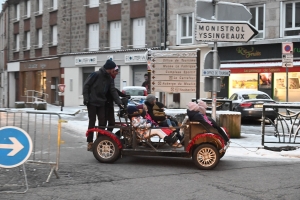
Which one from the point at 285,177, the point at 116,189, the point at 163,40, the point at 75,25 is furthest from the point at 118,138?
the point at 75,25

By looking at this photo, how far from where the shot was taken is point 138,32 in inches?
1196

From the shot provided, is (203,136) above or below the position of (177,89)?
below

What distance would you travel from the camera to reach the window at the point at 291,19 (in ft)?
78.7

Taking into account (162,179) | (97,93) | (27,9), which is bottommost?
(162,179)

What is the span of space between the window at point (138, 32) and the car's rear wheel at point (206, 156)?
21714 millimetres

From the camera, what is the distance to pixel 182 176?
781cm

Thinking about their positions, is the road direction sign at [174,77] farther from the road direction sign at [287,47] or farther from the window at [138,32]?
the window at [138,32]

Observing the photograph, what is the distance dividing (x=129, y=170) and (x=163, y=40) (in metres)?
21.0

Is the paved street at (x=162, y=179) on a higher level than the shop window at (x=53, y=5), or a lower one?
lower

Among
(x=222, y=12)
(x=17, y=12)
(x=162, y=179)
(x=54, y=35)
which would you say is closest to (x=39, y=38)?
(x=54, y=35)

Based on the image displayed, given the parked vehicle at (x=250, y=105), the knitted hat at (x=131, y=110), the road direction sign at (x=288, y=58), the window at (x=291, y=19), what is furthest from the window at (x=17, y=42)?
the knitted hat at (x=131, y=110)

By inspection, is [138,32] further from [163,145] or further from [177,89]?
[163,145]

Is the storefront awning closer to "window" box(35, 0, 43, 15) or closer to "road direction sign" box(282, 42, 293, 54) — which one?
"road direction sign" box(282, 42, 293, 54)

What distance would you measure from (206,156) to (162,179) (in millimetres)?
1275
